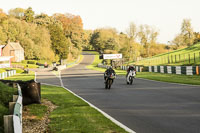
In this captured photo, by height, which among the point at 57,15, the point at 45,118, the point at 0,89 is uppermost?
the point at 57,15

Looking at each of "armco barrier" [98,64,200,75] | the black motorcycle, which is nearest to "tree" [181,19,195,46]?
"armco barrier" [98,64,200,75]

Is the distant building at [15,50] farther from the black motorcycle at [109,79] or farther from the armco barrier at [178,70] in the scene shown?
the black motorcycle at [109,79]

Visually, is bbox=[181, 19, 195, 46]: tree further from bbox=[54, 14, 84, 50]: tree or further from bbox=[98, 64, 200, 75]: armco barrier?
bbox=[98, 64, 200, 75]: armco barrier

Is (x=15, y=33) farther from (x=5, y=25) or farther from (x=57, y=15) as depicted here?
(x=57, y=15)

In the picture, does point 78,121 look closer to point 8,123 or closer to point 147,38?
point 8,123

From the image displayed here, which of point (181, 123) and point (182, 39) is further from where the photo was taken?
point (182, 39)

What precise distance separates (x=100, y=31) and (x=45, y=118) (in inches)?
5699

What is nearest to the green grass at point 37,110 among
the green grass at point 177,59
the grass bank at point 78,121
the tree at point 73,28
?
the grass bank at point 78,121

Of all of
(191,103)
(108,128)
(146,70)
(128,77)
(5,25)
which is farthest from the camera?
(5,25)

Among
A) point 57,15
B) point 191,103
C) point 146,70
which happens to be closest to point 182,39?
point 57,15

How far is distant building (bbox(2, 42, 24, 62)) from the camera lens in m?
91.6

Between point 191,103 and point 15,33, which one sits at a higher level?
point 15,33

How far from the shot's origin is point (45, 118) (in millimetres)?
10547

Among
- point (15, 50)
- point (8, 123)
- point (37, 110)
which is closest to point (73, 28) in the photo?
point (15, 50)
